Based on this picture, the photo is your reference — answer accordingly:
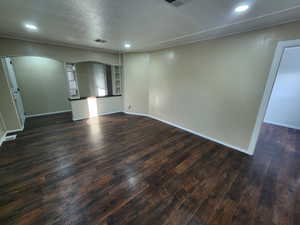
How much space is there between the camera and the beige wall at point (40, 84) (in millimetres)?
4586

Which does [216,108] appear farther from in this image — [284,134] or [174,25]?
[284,134]

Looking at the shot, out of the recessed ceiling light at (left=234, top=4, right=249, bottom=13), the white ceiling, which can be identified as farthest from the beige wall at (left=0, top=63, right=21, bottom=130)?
the recessed ceiling light at (left=234, top=4, right=249, bottom=13)

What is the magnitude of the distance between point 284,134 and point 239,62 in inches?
114

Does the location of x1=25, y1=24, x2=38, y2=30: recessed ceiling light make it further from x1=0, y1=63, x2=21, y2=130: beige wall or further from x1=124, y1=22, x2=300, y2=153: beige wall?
x1=124, y1=22, x2=300, y2=153: beige wall

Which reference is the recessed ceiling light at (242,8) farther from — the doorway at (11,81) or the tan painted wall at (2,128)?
the tan painted wall at (2,128)

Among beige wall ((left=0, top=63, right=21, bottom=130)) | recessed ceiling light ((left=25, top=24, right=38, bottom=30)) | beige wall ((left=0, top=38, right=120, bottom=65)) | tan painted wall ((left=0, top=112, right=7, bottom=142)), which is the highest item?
recessed ceiling light ((left=25, top=24, right=38, bottom=30))

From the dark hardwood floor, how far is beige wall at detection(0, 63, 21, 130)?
0.50m

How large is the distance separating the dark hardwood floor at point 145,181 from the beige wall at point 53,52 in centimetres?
228

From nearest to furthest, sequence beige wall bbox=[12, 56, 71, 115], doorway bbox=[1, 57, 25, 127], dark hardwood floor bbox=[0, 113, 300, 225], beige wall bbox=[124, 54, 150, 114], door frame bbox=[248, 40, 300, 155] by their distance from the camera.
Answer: dark hardwood floor bbox=[0, 113, 300, 225]
door frame bbox=[248, 40, 300, 155]
doorway bbox=[1, 57, 25, 127]
beige wall bbox=[12, 56, 71, 115]
beige wall bbox=[124, 54, 150, 114]

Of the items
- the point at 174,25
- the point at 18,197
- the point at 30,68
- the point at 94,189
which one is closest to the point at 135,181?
the point at 94,189

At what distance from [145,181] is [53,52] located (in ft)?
14.8

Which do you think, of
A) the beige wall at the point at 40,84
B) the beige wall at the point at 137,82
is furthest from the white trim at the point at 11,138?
the beige wall at the point at 137,82

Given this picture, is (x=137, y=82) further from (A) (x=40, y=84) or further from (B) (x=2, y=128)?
(B) (x=2, y=128)

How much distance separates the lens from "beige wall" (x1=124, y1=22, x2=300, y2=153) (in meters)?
2.41
